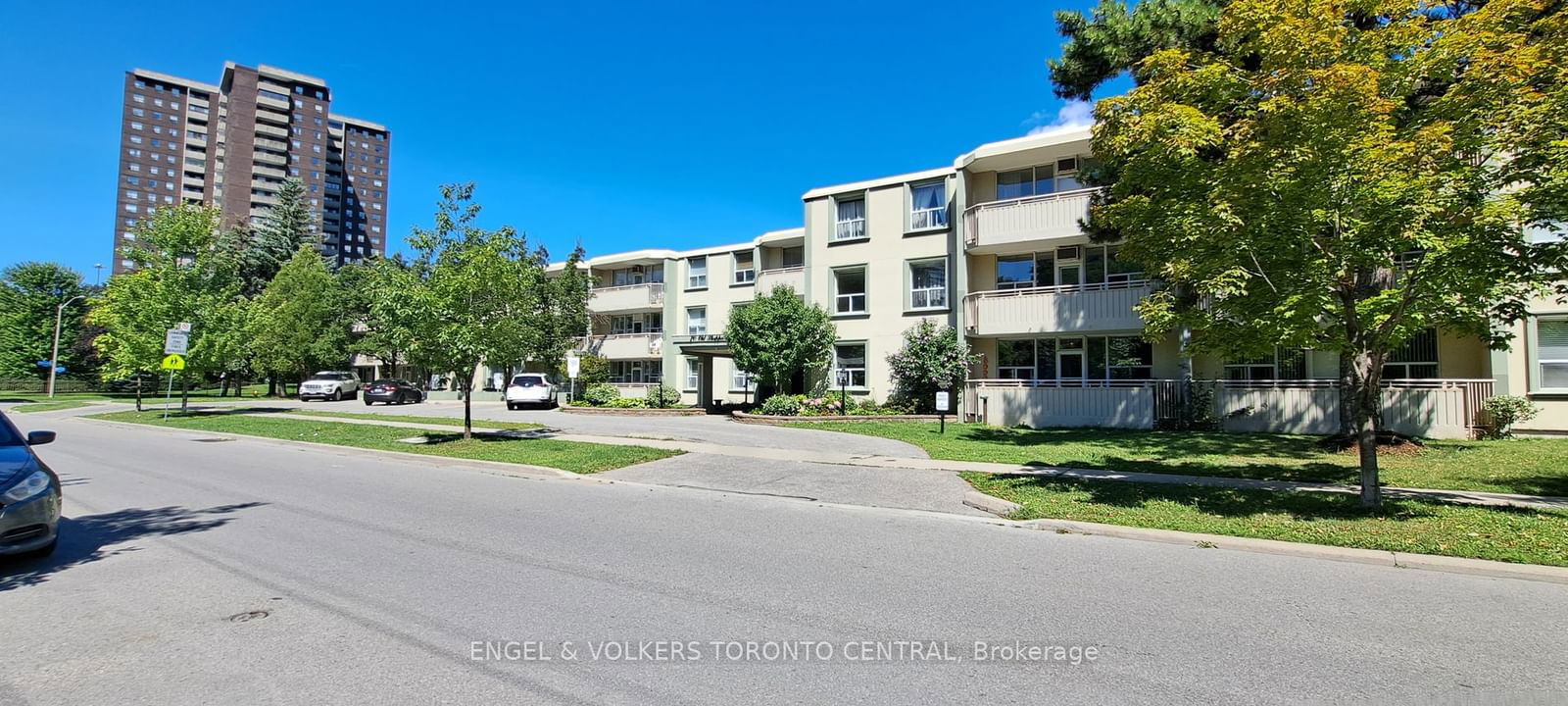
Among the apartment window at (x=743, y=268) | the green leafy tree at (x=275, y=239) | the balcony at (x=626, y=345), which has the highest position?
the green leafy tree at (x=275, y=239)

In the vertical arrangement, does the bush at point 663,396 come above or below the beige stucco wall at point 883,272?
below

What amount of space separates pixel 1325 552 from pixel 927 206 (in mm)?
20292

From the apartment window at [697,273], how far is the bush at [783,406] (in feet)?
43.0

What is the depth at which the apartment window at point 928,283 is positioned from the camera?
83.4 feet

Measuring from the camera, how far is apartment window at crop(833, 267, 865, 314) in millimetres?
27312

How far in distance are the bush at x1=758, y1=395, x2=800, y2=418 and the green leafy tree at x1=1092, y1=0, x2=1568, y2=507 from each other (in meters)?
15.7

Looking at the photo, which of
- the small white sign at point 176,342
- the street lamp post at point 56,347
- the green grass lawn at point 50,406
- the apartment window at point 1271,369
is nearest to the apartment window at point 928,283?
the apartment window at point 1271,369

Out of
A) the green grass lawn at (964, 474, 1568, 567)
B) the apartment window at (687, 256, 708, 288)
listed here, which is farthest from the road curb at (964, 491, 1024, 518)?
the apartment window at (687, 256, 708, 288)

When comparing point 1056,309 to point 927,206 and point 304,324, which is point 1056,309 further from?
point 304,324

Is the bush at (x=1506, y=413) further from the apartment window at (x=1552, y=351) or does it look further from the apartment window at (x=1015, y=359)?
the apartment window at (x=1015, y=359)

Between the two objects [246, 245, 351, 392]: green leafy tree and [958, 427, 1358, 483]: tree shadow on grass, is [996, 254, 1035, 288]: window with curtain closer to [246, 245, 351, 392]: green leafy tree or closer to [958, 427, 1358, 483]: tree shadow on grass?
[958, 427, 1358, 483]: tree shadow on grass

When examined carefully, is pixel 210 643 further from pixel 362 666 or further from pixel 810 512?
pixel 810 512

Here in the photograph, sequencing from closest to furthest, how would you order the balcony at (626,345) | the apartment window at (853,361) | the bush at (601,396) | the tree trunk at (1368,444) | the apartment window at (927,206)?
the tree trunk at (1368,444)
the apartment window at (927,206)
the apartment window at (853,361)
the bush at (601,396)
the balcony at (626,345)

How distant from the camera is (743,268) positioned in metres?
34.8
